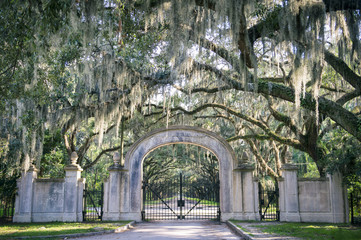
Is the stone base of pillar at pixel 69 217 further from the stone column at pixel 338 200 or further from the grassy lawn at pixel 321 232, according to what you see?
the stone column at pixel 338 200

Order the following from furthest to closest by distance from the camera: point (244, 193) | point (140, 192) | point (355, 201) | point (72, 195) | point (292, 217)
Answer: point (140, 192) < point (244, 193) < point (72, 195) < point (292, 217) < point (355, 201)

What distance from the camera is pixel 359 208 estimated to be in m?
12.9

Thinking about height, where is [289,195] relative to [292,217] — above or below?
above

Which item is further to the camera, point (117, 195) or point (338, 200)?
point (117, 195)

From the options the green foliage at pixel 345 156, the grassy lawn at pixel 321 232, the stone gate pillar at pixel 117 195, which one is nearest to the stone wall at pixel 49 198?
the stone gate pillar at pixel 117 195

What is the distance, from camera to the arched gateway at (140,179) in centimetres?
1391

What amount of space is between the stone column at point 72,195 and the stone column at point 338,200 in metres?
9.37

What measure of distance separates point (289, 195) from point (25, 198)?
991cm

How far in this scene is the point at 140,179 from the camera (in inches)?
564

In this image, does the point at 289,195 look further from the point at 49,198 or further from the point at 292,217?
the point at 49,198

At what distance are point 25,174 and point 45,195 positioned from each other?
43.7 inches

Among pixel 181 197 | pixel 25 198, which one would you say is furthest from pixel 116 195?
pixel 25 198

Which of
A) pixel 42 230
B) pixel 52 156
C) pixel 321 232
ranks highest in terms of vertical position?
pixel 52 156

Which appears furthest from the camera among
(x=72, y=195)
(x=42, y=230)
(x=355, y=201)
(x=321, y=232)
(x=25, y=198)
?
(x=72, y=195)
